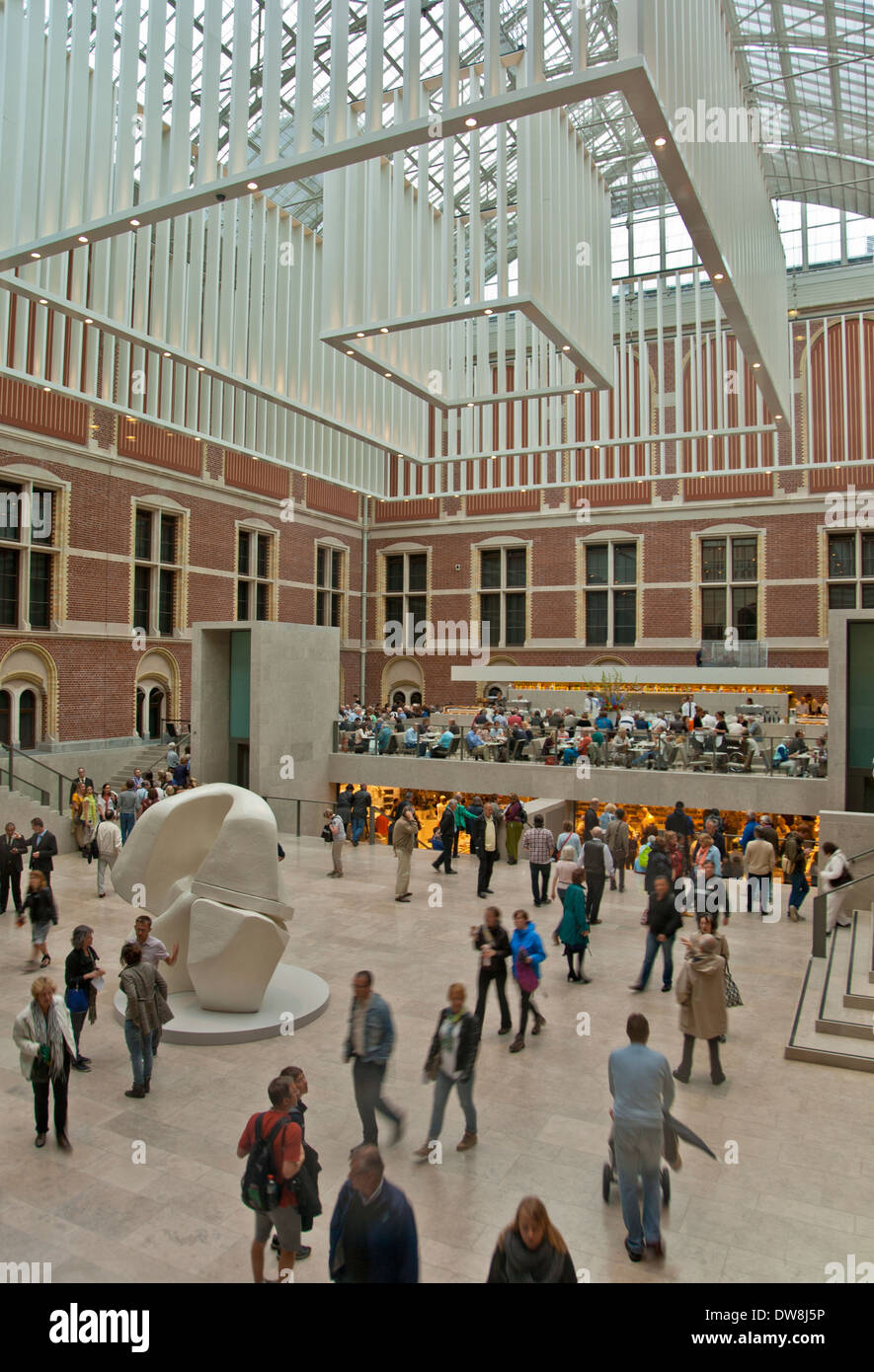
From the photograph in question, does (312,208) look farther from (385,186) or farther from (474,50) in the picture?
(385,186)

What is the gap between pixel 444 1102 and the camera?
239 inches

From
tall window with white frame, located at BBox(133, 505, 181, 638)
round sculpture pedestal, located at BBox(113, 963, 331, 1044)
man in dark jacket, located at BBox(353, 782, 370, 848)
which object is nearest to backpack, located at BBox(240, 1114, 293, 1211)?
round sculpture pedestal, located at BBox(113, 963, 331, 1044)

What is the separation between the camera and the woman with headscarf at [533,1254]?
3467 mm

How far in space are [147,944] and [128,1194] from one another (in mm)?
1997

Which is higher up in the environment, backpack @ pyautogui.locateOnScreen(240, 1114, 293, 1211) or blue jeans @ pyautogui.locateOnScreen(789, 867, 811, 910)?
backpack @ pyautogui.locateOnScreen(240, 1114, 293, 1211)

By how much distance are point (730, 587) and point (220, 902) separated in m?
26.7

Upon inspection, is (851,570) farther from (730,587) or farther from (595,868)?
(595,868)

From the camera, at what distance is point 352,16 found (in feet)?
78.2

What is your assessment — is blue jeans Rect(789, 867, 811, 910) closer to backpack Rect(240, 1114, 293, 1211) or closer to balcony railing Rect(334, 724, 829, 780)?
balcony railing Rect(334, 724, 829, 780)

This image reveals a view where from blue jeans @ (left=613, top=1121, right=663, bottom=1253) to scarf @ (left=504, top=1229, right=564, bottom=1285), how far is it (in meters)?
1.69

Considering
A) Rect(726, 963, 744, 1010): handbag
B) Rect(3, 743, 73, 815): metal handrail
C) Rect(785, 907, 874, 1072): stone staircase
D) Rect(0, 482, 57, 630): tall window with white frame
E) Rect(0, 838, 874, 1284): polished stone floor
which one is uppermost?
Rect(0, 482, 57, 630): tall window with white frame

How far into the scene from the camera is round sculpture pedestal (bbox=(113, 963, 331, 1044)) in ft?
26.6

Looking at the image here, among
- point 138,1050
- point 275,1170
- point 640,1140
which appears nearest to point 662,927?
point 640,1140

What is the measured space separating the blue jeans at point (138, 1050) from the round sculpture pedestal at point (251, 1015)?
0.91 metres
